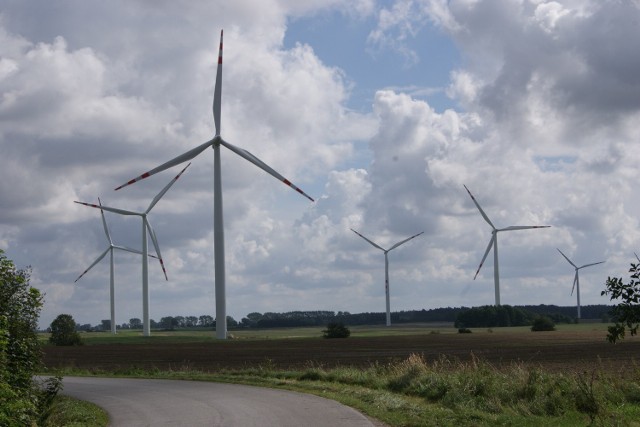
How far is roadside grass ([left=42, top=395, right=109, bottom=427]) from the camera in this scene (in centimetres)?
2433

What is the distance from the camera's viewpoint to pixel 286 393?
31.0 metres

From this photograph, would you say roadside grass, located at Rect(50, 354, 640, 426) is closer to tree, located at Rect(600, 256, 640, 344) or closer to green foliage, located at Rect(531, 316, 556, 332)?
tree, located at Rect(600, 256, 640, 344)

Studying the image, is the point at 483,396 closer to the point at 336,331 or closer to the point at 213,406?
the point at 213,406

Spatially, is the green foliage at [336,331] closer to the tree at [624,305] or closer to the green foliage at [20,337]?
the green foliage at [20,337]

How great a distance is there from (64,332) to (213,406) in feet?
306

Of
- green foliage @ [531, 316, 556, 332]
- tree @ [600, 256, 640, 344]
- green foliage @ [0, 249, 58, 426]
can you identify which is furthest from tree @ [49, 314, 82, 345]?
tree @ [600, 256, 640, 344]

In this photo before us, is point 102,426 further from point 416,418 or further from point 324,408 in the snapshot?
point 416,418

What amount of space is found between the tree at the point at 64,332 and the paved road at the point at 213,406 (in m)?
78.3

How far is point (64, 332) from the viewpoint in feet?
374

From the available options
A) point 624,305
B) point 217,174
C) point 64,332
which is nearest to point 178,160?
point 217,174

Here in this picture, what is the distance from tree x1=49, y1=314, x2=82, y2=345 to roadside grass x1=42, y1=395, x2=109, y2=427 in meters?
88.0

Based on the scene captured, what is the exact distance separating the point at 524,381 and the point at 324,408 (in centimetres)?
720

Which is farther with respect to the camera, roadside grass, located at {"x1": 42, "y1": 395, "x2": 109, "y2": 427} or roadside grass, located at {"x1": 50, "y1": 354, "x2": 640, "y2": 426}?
roadside grass, located at {"x1": 42, "y1": 395, "x2": 109, "y2": 427}

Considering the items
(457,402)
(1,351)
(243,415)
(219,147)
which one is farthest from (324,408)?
(219,147)
